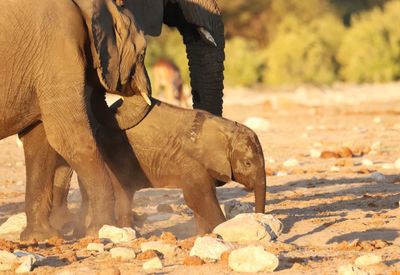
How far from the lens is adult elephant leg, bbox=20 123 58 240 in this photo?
876 centimetres

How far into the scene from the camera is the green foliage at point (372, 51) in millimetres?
29516

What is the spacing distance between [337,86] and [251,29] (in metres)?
9.92

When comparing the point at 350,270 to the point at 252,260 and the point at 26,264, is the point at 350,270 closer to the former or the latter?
the point at 252,260

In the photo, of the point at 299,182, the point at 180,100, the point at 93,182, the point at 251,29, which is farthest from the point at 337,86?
the point at 93,182

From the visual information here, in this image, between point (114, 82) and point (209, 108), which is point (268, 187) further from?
point (114, 82)

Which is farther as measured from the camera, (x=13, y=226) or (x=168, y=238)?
(x=13, y=226)

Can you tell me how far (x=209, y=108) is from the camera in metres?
9.92

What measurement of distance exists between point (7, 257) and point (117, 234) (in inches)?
50.9

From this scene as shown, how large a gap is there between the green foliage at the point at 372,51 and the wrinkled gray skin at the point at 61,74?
21060 millimetres

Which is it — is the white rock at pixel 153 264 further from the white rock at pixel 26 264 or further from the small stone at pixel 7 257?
the small stone at pixel 7 257

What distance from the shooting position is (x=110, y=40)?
343 inches

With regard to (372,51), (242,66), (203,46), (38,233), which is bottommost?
(38,233)

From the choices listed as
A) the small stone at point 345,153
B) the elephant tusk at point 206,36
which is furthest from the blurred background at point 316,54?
the elephant tusk at point 206,36

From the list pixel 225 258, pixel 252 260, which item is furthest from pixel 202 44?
pixel 252 260
